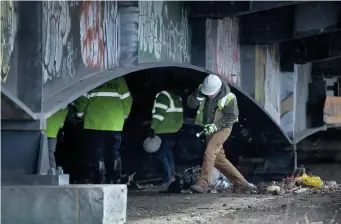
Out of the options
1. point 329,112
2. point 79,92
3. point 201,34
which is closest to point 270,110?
point 329,112

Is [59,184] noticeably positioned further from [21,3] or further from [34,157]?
[21,3]

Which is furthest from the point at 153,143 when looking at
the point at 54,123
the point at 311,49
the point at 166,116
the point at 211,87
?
the point at 311,49

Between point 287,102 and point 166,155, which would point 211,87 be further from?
point 287,102

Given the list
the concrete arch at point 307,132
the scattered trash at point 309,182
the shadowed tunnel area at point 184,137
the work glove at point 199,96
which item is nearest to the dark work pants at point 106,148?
the shadowed tunnel area at point 184,137

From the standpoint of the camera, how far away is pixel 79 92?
357 inches

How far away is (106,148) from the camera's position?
14.0 metres

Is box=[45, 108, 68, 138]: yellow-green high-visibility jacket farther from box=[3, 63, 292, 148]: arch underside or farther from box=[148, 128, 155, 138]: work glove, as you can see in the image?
box=[148, 128, 155, 138]: work glove

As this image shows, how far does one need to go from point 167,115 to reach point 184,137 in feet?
9.70

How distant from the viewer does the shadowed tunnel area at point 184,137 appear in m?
15.2

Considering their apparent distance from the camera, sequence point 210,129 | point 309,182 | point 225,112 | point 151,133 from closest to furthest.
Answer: point 210,129, point 225,112, point 309,182, point 151,133

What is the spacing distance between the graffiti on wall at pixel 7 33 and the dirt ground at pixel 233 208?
2.41m

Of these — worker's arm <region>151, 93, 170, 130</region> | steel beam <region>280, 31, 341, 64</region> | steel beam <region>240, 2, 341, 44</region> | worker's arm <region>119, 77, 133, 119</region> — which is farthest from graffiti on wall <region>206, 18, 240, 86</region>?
steel beam <region>280, 31, 341, 64</region>

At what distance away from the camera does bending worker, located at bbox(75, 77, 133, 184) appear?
1316cm

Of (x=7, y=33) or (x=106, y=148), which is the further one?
(x=106, y=148)
